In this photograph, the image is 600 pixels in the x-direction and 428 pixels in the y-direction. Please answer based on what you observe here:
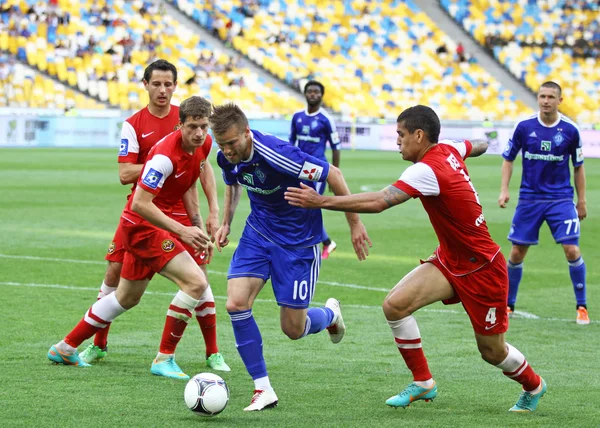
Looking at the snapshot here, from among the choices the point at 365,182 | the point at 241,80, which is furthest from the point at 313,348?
the point at 241,80

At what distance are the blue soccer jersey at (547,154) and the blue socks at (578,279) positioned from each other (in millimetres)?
659

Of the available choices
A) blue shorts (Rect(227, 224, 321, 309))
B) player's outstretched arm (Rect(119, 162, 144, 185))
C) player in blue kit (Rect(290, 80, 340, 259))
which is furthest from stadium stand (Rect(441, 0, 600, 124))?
blue shorts (Rect(227, 224, 321, 309))

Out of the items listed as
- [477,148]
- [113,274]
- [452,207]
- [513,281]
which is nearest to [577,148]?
[513,281]

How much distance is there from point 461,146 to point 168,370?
2.45m

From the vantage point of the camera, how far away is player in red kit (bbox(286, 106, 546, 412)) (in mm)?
5895

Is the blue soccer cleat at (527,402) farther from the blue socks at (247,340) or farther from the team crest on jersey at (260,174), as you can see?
the team crest on jersey at (260,174)

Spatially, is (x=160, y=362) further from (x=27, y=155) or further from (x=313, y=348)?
(x=27, y=155)

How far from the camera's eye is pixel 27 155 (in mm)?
32469

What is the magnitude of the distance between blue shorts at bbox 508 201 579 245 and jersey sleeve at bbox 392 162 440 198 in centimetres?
423

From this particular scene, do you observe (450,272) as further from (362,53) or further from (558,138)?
(362,53)

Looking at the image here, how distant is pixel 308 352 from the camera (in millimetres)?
7859

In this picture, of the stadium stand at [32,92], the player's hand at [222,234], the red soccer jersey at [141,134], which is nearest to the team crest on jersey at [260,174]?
the player's hand at [222,234]

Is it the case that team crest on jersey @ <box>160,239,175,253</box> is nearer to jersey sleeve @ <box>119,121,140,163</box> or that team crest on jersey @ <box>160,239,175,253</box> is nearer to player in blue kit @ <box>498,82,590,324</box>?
jersey sleeve @ <box>119,121,140,163</box>

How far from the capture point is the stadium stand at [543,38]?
4662cm
